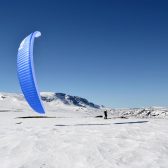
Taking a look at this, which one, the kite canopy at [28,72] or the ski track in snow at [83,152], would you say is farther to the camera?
the kite canopy at [28,72]

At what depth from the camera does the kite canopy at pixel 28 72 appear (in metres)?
19.0

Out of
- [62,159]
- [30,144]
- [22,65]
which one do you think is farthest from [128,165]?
[22,65]

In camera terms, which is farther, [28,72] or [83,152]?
[28,72]

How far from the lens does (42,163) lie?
842cm

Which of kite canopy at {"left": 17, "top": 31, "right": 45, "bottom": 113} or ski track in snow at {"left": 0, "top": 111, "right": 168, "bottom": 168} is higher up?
kite canopy at {"left": 17, "top": 31, "right": 45, "bottom": 113}

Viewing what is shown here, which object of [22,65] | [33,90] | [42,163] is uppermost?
[22,65]

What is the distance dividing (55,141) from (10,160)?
11.0 feet

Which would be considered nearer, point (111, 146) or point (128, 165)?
point (128, 165)

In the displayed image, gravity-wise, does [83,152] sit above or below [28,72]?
below

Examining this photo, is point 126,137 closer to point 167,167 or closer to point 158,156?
point 158,156

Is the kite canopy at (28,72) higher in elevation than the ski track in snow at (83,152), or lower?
higher

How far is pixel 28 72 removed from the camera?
1914 centimetres

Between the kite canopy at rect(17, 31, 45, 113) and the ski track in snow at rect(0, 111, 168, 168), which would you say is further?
the kite canopy at rect(17, 31, 45, 113)

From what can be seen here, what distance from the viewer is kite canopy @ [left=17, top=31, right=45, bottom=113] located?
747 inches
